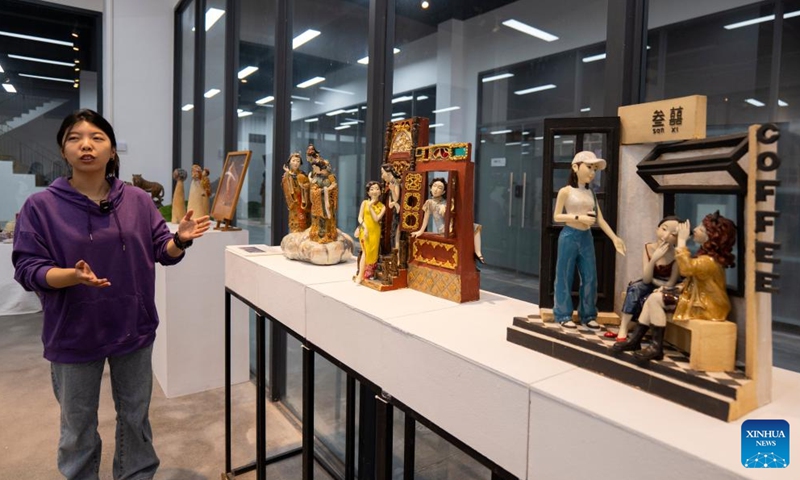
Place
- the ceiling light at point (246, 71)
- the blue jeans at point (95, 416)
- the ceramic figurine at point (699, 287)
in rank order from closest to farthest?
the ceramic figurine at point (699, 287)
the blue jeans at point (95, 416)
the ceiling light at point (246, 71)

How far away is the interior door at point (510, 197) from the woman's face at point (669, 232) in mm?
702

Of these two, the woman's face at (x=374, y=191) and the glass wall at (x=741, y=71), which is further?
the woman's face at (x=374, y=191)

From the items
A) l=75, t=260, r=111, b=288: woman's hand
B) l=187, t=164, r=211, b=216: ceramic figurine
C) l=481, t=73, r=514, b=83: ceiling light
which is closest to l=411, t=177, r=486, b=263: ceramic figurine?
l=481, t=73, r=514, b=83: ceiling light

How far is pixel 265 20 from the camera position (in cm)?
321

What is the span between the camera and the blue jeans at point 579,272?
3.18 feet

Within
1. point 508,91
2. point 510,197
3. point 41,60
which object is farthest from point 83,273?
point 41,60

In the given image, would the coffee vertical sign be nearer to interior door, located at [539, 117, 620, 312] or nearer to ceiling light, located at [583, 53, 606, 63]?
interior door, located at [539, 117, 620, 312]

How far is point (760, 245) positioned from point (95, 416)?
1.91 metres

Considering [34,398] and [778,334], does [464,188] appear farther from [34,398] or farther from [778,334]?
[34,398]

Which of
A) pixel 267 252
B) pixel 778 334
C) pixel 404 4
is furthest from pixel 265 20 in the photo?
pixel 778 334

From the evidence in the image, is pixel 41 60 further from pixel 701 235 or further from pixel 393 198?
pixel 701 235

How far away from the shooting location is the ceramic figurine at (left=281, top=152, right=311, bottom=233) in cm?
204

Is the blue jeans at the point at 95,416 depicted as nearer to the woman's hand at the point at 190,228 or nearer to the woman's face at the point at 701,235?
the woman's hand at the point at 190,228

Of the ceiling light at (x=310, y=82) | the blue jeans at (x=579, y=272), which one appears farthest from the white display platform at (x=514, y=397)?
the ceiling light at (x=310, y=82)
